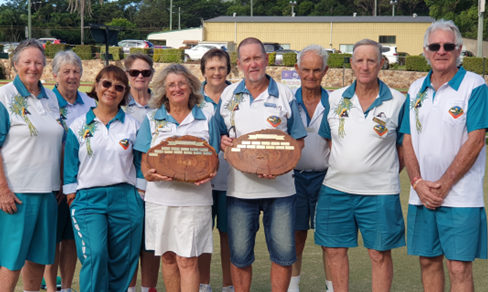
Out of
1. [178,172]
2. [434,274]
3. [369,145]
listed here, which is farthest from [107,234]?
[434,274]

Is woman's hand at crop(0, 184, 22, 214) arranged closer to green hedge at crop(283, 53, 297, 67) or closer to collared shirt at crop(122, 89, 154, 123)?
collared shirt at crop(122, 89, 154, 123)

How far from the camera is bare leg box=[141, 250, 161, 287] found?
432 cm

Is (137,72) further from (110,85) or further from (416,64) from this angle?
(416,64)

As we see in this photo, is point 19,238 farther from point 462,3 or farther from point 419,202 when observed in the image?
point 462,3

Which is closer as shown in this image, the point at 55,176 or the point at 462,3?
the point at 55,176

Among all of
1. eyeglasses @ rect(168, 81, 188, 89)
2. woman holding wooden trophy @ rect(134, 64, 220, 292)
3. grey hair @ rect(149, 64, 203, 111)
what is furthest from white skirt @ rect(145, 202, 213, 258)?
eyeglasses @ rect(168, 81, 188, 89)

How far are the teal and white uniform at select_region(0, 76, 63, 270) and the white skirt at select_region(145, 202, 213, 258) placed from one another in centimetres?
84

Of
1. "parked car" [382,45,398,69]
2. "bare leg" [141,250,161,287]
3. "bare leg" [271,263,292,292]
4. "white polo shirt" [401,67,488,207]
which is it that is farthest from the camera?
"parked car" [382,45,398,69]

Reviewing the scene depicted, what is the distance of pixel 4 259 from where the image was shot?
12.5 ft

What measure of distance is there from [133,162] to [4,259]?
3.92ft

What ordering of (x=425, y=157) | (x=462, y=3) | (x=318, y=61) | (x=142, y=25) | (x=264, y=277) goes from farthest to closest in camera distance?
(x=142, y=25) → (x=462, y=3) → (x=264, y=277) → (x=318, y=61) → (x=425, y=157)

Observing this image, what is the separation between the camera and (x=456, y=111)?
11.6ft

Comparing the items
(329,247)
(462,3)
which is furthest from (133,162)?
(462,3)

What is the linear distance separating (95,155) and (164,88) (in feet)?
2.39
